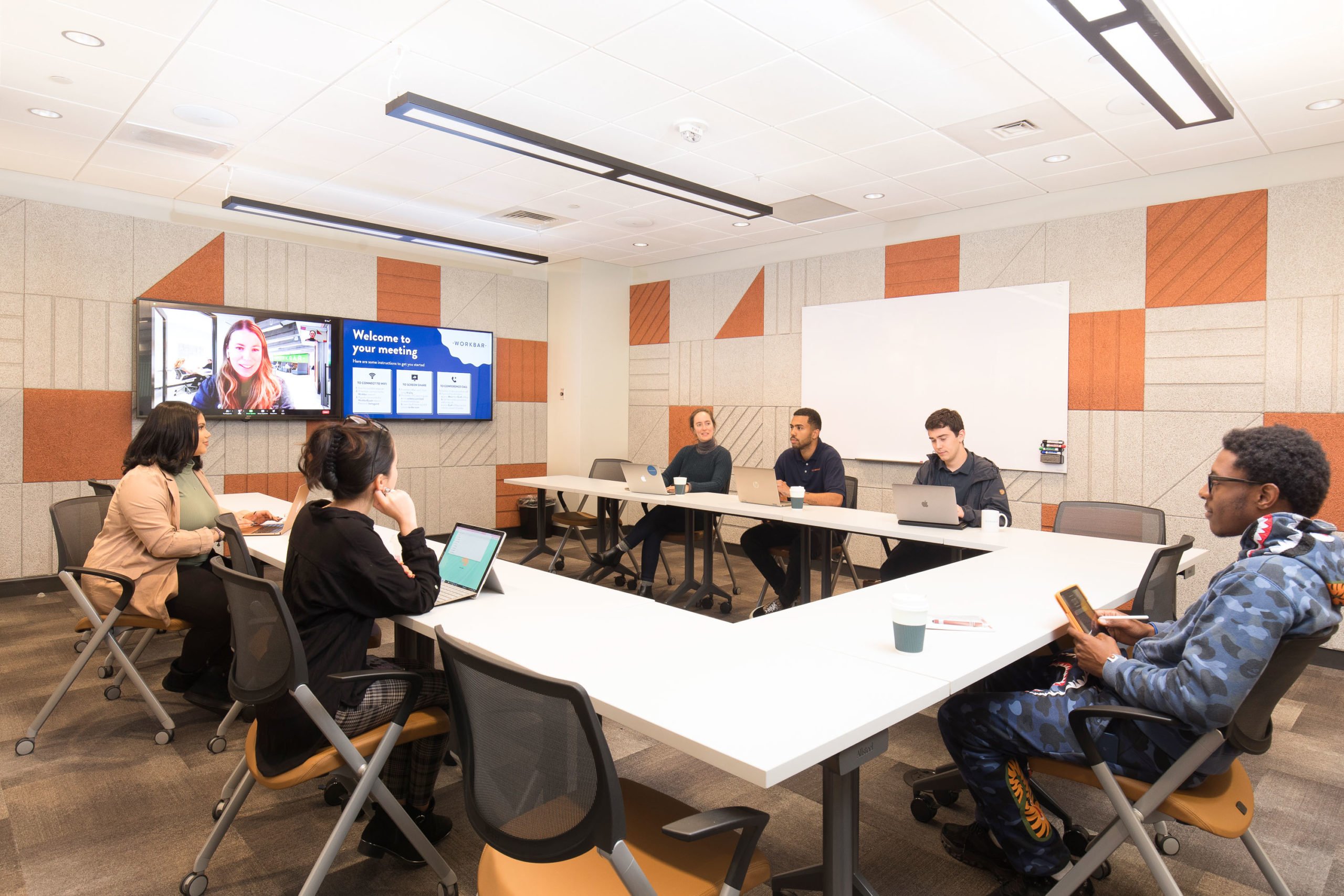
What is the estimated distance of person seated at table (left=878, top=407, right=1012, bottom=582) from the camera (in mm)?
4043

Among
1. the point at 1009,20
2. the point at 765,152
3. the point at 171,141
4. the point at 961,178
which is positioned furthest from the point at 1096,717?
the point at 171,141

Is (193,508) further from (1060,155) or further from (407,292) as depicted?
(1060,155)

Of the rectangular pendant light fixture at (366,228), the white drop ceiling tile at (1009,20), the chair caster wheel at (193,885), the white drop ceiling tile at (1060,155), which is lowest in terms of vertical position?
the chair caster wheel at (193,885)

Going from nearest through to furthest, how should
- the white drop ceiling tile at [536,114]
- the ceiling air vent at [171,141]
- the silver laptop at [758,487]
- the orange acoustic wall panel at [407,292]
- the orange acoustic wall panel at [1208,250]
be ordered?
1. the white drop ceiling tile at [536,114]
2. the ceiling air vent at [171,141]
3. the orange acoustic wall panel at [1208,250]
4. the silver laptop at [758,487]
5. the orange acoustic wall panel at [407,292]

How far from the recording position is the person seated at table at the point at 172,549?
3.10 meters

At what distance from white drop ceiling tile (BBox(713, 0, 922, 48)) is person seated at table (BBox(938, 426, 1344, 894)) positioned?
201cm

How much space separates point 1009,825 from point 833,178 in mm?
4060

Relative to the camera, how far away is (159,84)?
3613 millimetres

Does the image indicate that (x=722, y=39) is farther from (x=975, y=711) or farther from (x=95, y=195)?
(x=95, y=195)

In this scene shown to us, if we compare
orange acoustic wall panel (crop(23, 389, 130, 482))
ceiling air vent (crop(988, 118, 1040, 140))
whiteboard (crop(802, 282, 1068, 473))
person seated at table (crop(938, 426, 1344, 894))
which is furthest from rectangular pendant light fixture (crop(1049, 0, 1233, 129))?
orange acoustic wall panel (crop(23, 389, 130, 482))

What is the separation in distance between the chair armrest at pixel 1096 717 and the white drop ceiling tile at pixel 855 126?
3007 mm

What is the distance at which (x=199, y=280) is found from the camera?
19.3 feet

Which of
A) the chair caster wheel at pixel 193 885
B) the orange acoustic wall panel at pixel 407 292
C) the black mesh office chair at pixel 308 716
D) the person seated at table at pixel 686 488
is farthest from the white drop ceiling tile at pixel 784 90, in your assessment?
the orange acoustic wall panel at pixel 407 292

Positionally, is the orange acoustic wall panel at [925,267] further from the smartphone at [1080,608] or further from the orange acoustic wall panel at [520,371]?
the smartphone at [1080,608]
